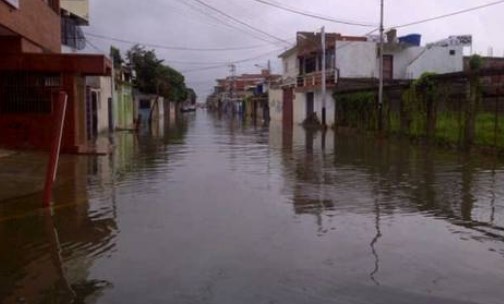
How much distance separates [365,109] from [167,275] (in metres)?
31.8

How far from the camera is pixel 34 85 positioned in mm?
20078

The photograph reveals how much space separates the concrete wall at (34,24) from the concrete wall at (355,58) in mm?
28762

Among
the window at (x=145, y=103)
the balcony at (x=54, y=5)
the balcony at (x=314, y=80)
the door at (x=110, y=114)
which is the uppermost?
the balcony at (x=54, y=5)

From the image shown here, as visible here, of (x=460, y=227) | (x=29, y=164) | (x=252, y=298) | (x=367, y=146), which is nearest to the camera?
(x=252, y=298)

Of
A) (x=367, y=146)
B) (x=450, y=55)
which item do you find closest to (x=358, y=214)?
(x=367, y=146)

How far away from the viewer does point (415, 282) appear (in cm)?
644

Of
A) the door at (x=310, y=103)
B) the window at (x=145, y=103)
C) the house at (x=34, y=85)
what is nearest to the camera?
the house at (x=34, y=85)

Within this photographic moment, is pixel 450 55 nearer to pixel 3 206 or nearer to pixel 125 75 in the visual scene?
pixel 125 75

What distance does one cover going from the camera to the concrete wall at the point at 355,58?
164 ft

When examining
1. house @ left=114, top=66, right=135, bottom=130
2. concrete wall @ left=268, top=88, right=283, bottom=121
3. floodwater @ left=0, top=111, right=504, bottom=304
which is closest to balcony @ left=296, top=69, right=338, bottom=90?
concrete wall @ left=268, top=88, right=283, bottom=121

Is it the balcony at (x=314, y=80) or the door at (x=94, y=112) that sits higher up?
the balcony at (x=314, y=80)

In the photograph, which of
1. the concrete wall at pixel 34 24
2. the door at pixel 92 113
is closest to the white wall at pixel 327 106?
the door at pixel 92 113

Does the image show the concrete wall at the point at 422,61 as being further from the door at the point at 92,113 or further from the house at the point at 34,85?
the house at the point at 34,85

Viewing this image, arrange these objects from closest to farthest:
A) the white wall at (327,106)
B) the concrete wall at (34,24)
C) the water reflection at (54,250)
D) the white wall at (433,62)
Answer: the water reflection at (54,250) → the concrete wall at (34,24) → the white wall at (327,106) → the white wall at (433,62)
